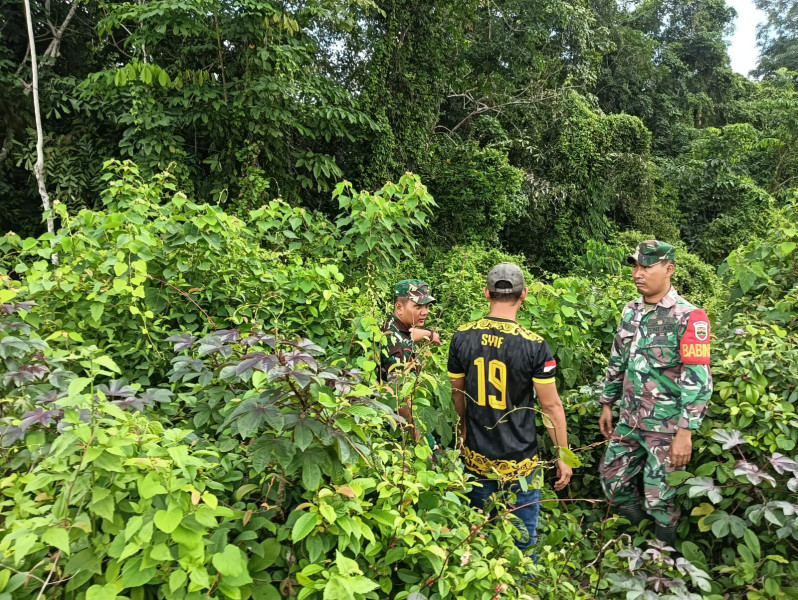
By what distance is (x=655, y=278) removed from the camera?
2.62 metres

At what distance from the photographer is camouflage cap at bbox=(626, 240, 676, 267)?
8.49ft

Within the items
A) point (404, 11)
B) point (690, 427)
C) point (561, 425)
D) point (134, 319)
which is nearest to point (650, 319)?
point (690, 427)

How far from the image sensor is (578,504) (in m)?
3.04

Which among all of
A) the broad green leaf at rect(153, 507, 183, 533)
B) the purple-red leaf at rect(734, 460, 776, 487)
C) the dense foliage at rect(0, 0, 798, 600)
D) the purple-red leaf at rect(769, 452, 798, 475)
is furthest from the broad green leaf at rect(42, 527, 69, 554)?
the purple-red leaf at rect(769, 452, 798, 475)

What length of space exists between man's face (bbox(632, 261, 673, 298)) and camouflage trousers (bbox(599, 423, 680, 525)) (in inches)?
29.0

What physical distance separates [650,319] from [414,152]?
6834 millimetres

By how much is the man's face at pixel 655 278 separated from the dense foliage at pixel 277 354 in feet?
1.59

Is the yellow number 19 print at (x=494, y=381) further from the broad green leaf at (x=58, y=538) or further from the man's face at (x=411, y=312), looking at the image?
the broad green leaf at (x=58, y=538)

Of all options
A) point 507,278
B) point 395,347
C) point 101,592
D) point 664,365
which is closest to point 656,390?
→ point 664,365

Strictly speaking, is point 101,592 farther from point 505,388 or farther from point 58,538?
point 505,388

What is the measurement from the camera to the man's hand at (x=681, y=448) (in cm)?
243

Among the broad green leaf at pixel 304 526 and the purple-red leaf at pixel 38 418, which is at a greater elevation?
the purple-red leaf at pixel 38 418

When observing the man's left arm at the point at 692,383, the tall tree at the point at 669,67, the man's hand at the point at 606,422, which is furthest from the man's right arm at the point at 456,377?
the tall tree at the point at 669,67

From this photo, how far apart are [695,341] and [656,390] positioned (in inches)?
12.5
